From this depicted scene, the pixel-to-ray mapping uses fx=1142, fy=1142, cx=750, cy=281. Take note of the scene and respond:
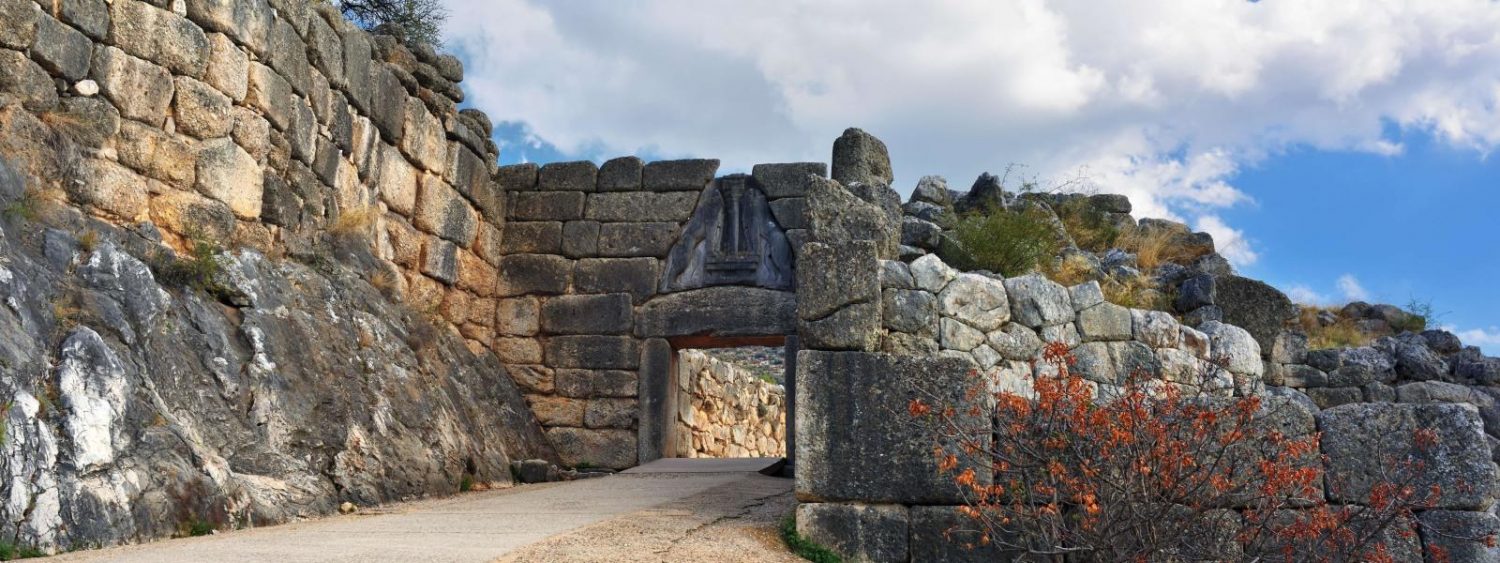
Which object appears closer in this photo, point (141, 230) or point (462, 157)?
point (141, 230)

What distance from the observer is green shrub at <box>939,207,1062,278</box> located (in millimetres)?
8312

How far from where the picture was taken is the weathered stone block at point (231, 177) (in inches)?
286

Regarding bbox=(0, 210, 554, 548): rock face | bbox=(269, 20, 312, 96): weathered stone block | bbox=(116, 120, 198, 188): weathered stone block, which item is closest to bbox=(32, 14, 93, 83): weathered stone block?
bbox=(116, 120, 198, 188): weathered stone block

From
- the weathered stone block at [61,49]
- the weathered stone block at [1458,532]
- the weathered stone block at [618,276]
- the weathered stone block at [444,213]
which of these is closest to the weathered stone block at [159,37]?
the weathered stone block at [61,49]

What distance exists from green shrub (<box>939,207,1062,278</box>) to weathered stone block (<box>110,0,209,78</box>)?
5.37 meters

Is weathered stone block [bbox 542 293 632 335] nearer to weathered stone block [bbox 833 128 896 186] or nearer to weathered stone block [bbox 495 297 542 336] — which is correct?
weathered stone block [bbox 495 297 542 336]

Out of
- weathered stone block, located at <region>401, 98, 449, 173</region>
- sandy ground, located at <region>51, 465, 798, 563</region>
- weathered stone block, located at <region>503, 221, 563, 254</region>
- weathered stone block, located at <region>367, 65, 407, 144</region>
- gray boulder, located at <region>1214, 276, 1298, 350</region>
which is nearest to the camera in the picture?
sandy ground, located at <region>51, 465, 798, 563</region>

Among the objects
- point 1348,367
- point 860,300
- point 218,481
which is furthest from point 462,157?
point 1348,367

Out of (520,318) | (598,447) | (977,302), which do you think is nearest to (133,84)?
(520,318)

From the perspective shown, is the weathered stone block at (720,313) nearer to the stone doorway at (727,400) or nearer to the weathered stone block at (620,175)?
the stone doorway at (727,400)

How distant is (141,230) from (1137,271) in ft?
23.9

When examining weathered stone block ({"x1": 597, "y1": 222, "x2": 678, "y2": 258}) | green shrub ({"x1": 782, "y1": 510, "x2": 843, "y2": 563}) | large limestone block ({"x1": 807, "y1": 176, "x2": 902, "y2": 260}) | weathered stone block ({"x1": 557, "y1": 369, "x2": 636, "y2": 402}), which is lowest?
green shrub ({"x1": 782, "y1": 510, "x2": 843, "y2": 563})

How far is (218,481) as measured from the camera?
561cm

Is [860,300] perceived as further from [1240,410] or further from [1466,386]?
[1466,386]
